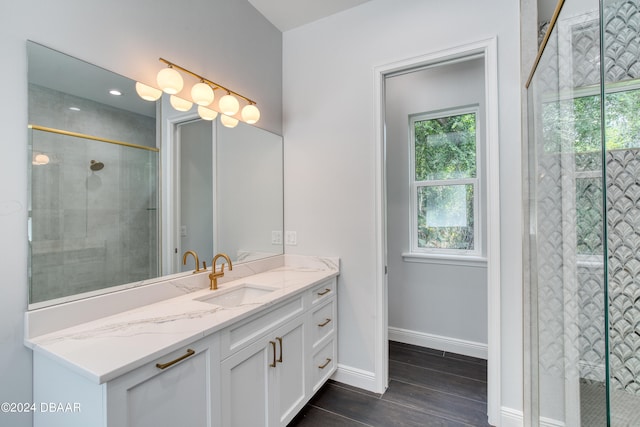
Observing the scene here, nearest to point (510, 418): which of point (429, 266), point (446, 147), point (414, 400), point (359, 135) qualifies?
point (414, 400)

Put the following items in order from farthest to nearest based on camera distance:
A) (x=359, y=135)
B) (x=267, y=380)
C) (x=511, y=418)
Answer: (x=359, y=135)
(x=511, y=418)
(x=267, y=380)

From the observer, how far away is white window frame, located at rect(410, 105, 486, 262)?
2.71 meters

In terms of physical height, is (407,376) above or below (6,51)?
below

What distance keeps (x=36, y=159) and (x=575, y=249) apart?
2062mm

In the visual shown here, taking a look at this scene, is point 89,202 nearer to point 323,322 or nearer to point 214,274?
point 214,274

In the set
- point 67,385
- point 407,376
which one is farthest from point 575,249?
point 67,385

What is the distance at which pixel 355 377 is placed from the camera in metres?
2.17

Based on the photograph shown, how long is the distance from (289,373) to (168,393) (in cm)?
78

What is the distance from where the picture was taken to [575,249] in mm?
1103

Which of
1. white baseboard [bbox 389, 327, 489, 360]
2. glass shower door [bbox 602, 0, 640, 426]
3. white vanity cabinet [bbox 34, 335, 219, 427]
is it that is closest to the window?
white baseboard [bbox 389, 327, 489, 360]

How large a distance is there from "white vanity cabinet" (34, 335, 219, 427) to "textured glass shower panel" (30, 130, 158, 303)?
1.05ft

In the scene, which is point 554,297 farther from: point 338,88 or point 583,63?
point 338,88

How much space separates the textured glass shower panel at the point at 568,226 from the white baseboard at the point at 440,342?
1179 millimetres

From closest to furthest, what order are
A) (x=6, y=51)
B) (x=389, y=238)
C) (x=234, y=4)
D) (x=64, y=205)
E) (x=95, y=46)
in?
1. (x=6, y=51)
2. (x=64, y=205)
3. (x=95, y=46)
4. (x=234, y=4)
5. (x=389, y=238)
